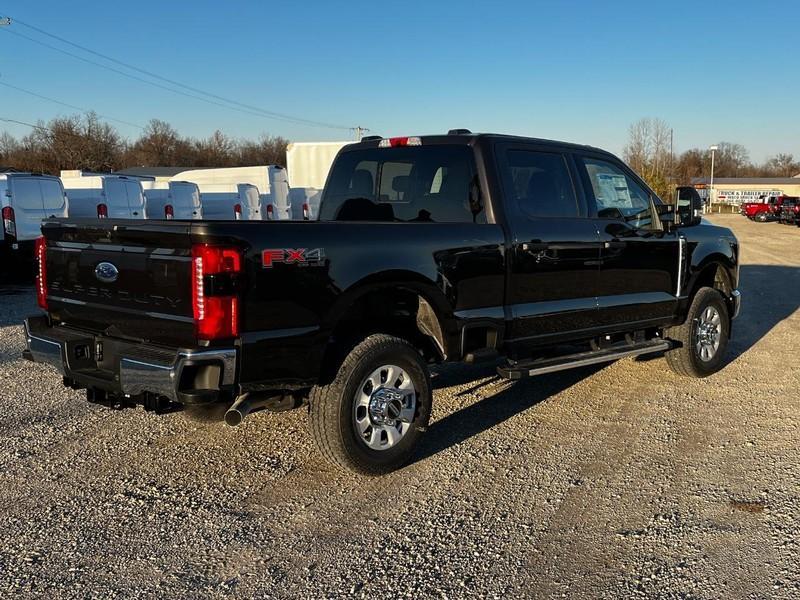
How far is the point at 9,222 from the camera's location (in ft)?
43.8

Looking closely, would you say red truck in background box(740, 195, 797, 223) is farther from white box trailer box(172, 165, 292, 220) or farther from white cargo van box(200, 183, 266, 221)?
white cargo van box(200, 183, 266, 221)

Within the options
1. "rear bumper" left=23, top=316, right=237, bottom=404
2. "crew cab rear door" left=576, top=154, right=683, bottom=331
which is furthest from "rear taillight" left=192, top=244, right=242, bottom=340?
"crew cab rear door" left=576, top=154, right=683, bottom=331

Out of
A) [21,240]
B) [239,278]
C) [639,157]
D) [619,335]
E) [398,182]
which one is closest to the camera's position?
[239,278]

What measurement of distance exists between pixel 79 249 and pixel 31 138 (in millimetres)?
75605

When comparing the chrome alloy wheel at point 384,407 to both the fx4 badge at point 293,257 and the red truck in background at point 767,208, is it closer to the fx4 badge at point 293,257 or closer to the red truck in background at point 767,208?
the fx4 badge at point 293,257

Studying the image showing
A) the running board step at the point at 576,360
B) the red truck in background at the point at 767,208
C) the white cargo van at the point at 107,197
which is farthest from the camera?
the red truck in background at the point at 767,208

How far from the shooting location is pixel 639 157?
144 ft

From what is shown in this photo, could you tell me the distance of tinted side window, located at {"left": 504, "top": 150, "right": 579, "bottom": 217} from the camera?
535 centimetres

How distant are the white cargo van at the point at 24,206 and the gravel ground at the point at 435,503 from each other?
8.24 m

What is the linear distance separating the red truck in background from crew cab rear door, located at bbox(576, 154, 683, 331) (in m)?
42.1

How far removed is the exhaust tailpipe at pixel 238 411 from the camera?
3898 millimetres

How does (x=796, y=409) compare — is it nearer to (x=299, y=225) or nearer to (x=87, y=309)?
(x=299, y=225)

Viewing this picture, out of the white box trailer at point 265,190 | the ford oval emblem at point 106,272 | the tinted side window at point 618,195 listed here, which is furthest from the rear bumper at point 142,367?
the white box trailer at point 265,190

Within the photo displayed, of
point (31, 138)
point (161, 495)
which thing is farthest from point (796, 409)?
point (31, 138)
